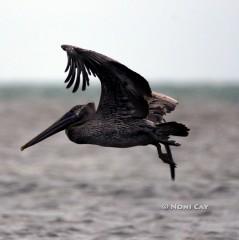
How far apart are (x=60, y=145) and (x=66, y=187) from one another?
1098cm

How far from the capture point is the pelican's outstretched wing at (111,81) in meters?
10.8

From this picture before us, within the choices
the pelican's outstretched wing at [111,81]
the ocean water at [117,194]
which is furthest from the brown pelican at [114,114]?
the ocean water at [117,194]

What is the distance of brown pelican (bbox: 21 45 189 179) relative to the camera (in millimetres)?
10891

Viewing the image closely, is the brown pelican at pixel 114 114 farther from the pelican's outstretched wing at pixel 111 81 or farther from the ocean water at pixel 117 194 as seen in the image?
the ocean water at pixel 117 194

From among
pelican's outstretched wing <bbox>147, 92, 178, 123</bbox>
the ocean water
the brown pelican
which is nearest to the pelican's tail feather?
the brown pelican

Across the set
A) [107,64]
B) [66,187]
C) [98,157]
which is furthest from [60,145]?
[107,64]

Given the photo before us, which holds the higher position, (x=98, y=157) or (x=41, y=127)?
(x=41, y=127)

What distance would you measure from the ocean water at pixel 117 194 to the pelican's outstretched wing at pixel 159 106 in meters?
2.21

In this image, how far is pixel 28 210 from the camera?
15.9m

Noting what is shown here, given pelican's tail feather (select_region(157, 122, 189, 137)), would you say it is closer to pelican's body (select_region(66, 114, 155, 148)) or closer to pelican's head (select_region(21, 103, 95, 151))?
pelican's body (select_region(66, 114, 155, 148))

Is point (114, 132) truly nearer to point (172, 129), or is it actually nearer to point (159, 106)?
point (172, 129)

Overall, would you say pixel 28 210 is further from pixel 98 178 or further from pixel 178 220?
pixel 98 178

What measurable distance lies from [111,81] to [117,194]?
7005 millimetres

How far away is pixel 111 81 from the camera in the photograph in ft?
36.4
